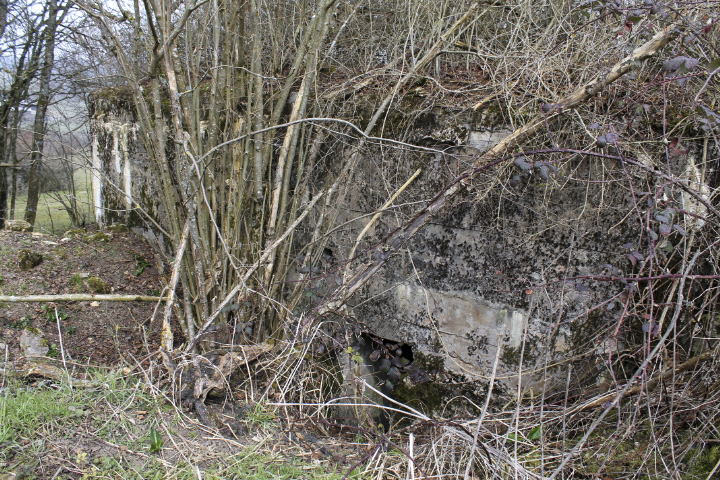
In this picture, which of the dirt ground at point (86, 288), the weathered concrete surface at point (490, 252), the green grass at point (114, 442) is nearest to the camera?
the green grass at point (114, 442)

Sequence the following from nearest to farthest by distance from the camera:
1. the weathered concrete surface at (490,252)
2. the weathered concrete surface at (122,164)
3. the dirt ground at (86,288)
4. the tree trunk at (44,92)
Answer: the weathered concrete surface at (490,252) → the dirt ground at (86,288) → the weathered concrete surface at (122,164) → the tree trunk at (44,92)

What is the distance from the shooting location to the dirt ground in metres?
3.51

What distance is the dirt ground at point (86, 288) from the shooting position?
3.51m

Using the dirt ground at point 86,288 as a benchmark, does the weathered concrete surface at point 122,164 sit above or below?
above

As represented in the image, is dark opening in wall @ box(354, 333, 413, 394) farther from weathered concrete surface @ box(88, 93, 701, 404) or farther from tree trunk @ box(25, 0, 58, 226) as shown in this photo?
tree trunk @ box(25, 0, 58, 226)

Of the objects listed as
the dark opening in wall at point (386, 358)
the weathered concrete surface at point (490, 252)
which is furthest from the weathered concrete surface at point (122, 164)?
the dark opening in wall at point (386, 358)

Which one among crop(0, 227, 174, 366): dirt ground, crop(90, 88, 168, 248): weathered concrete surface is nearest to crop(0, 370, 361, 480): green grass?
crop(0, 227, 174, 366): dirt ground

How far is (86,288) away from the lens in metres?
4.17

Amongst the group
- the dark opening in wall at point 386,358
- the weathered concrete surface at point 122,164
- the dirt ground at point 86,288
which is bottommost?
the dark opening in wall at point 386,358

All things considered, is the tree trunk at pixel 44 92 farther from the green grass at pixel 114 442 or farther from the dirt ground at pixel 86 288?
the green grass at pixel 114 442

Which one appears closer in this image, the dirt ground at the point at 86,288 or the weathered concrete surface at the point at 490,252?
the weathered concrete surface at the point at 490,252

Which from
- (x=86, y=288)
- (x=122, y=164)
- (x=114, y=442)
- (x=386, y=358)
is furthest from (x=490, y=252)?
(x=122, y=164)

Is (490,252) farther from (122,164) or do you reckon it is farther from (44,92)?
(44,92)

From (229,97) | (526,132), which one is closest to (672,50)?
(526,132)
